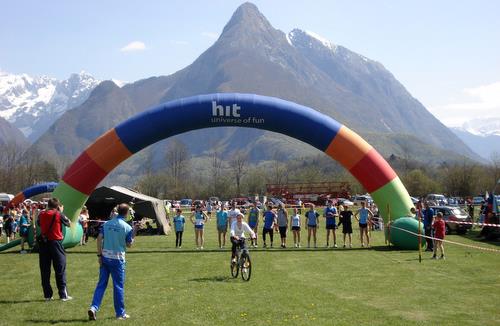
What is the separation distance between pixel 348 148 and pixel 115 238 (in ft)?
38.2

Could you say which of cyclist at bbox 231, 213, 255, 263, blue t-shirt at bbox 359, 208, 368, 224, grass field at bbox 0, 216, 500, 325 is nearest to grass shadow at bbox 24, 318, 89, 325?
grass field at bbox 0, 216, 500, 325

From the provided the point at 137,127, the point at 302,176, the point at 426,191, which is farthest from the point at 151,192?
the point at 137,127

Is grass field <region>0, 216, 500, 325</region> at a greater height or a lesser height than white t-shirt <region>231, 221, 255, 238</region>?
lesser

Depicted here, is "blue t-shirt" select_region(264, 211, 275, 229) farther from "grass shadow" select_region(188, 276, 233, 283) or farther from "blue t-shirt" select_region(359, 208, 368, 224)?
"grass shadow" select_region(188, 276, 233, 283)

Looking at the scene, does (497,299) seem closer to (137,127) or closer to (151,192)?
(137,127)

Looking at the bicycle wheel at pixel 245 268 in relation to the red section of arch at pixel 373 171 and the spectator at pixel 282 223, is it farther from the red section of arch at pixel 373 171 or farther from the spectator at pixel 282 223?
the red section of arch at pixel 373 171

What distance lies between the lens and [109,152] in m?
19.6

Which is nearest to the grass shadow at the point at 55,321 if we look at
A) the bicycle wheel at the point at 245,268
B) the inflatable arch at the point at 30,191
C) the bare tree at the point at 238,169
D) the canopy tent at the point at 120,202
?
the bicycle wheel at the point at 245,268

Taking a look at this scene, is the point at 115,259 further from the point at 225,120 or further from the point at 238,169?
the point at 238,169

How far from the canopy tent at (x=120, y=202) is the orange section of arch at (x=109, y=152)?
764 centimetres

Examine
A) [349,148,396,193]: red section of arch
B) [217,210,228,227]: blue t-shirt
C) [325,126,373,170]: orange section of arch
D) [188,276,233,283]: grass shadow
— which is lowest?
[188,276,233,283]: grass shadow

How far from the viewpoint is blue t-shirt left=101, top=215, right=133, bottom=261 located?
9312 millimetres

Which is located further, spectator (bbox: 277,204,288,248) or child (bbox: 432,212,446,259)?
spectator (bbox: 277,204,288,248)

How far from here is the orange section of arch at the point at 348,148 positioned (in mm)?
19344
